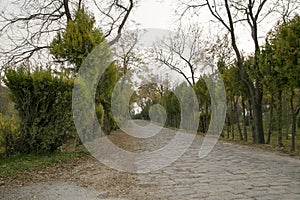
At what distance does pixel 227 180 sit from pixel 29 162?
4.70 m

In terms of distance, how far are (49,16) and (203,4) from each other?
773 centimetres

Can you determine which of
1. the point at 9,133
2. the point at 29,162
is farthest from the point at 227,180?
the point at 9,133

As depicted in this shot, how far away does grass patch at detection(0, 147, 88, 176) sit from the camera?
→ 20.4 feet

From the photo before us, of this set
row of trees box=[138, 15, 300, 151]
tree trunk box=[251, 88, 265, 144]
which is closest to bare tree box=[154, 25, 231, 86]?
row of trees box=[138, 15, 300, 151]

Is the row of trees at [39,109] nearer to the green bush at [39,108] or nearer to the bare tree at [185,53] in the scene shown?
the green bush at [39,108]

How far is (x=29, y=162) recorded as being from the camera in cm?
695

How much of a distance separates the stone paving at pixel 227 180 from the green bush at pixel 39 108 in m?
3.21

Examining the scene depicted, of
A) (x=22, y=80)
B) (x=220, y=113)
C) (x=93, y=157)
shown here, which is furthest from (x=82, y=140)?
(x=220, y=113)

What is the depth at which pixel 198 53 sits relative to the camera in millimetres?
27250

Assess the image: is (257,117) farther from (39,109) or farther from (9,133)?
(9,133)

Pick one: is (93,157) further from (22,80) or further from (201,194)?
(201,194)

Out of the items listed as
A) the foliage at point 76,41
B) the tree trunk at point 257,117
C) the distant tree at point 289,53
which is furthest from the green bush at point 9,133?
the tree trunk at point 257,117

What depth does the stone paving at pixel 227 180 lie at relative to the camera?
4.37 metres

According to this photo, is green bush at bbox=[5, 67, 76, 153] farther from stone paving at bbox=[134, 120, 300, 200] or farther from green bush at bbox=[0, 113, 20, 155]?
stone paving at bbox=[134, 120, 300, 200]
